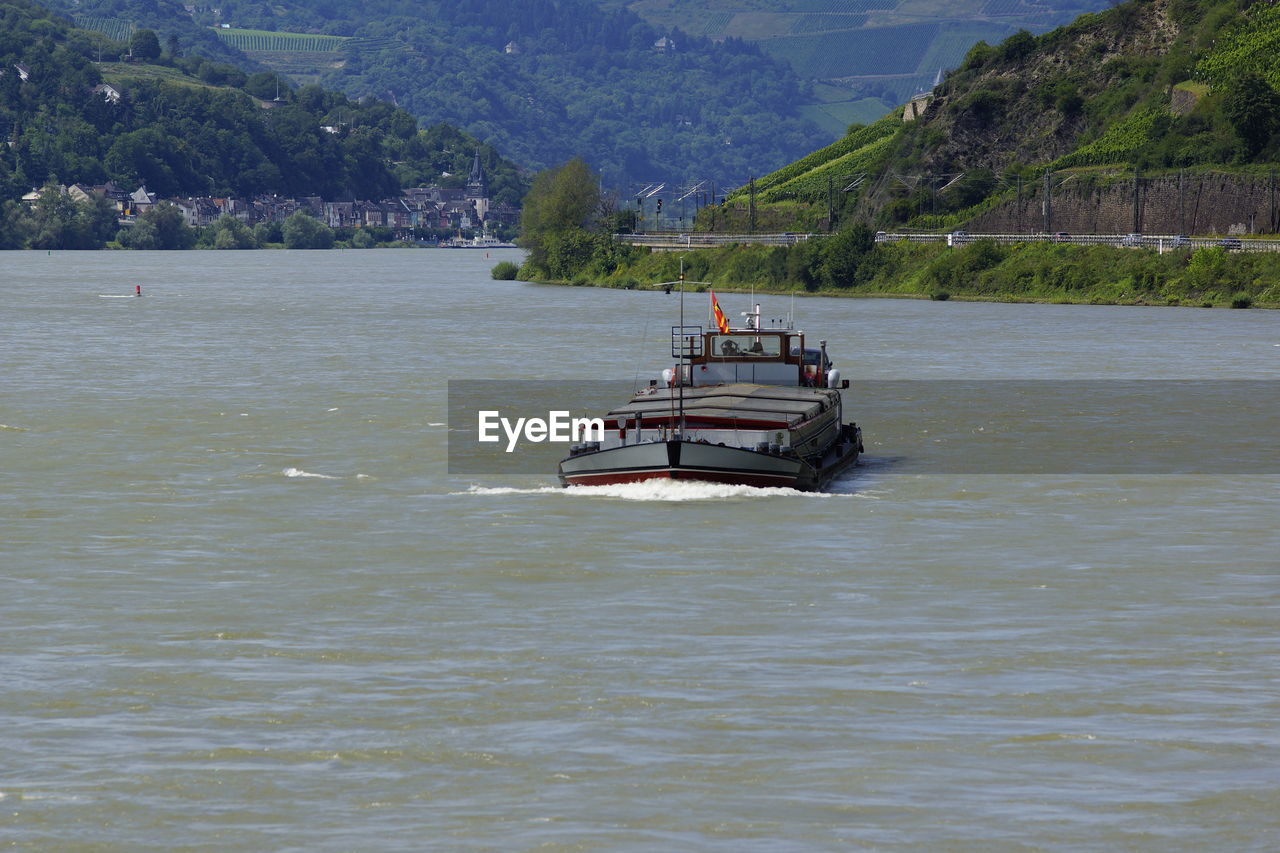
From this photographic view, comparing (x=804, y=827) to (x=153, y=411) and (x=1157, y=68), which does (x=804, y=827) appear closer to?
(x=153, y=411)

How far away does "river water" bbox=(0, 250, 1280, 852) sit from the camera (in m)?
18.3

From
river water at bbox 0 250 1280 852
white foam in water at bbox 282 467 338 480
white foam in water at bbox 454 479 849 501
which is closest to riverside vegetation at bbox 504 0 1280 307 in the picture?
white foam in water at bbox 282 467 338 480

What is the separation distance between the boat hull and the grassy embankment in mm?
90797

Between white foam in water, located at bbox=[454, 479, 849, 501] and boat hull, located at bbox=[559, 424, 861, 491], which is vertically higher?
boat hull, located at bbox=[559, 424, 861, 491]

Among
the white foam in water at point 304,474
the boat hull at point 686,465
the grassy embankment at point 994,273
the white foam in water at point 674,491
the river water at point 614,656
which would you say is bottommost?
the river water at point 614,656

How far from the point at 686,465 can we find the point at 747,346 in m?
10.9

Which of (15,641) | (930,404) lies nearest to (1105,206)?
(930,404)

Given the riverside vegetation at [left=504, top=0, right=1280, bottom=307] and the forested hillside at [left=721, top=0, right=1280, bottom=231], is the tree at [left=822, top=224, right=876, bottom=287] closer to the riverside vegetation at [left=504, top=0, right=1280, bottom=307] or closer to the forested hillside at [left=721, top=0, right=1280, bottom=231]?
the riverside vegetation at [left=504, top=0, right=1280, bottom=307]

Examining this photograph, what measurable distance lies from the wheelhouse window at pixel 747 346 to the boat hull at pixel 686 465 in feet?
27.7

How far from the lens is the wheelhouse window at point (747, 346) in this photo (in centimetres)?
4703

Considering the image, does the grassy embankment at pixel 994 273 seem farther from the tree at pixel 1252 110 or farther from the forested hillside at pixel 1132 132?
the tree at pixel 1252 110

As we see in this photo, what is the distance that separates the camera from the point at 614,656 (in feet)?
80.3

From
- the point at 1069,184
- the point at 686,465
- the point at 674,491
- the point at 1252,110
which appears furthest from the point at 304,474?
the point at 1069,184

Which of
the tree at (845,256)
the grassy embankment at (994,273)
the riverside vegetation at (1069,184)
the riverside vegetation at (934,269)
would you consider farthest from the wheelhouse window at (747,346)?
the tree at (845,256)
